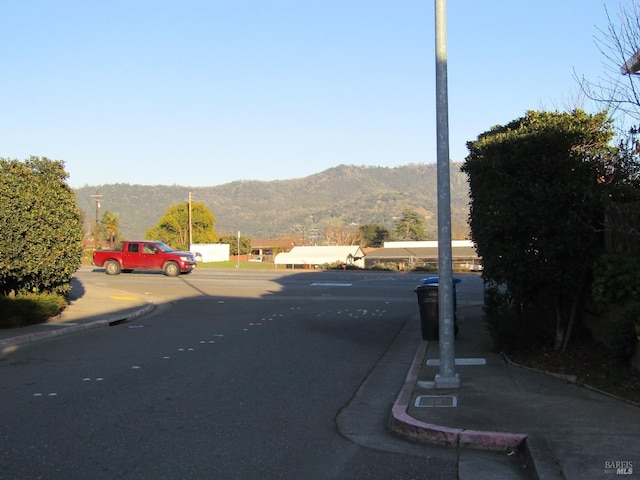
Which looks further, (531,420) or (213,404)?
(213,404)

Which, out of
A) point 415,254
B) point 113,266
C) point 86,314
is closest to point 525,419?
point 86,314

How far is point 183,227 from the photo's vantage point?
84.7 m

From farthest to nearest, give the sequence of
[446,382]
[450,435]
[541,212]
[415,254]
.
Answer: [415,254] < [541,212] < [446,382] < [450,435]

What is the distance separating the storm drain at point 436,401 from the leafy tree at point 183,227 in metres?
77.3

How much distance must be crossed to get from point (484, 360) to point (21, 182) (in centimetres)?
1102

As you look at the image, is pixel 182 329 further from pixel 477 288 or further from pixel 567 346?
pixel 477 288

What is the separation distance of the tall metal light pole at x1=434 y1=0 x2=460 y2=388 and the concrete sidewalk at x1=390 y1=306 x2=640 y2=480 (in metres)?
0.40

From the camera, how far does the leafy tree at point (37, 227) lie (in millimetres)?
14297

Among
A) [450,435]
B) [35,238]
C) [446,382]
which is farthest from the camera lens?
[35,238]

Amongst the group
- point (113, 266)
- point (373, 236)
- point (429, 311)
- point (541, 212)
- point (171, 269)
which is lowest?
point (429, 311)

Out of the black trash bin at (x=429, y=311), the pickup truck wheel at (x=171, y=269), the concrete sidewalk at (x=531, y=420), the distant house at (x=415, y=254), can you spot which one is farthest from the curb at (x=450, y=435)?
the distant house at (x=415, y=254)

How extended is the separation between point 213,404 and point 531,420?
363 cm

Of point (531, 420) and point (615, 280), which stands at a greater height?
point (615, 280)

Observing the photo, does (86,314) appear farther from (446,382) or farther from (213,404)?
(446,382)
